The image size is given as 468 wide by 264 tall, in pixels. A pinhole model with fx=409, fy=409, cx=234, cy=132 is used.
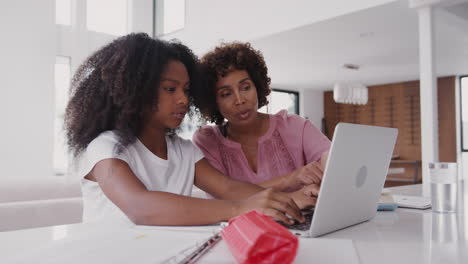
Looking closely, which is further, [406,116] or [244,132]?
[406,116]

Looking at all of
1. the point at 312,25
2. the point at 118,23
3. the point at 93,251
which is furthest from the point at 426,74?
the point at 118,23

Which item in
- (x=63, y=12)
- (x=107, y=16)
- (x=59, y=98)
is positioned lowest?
(x=59, y=98)

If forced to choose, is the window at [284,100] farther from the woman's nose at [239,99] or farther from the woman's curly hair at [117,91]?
the woman's curly hair at [117,91]

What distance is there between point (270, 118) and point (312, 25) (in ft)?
9.59

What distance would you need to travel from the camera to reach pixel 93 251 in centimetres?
60

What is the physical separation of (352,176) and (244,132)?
824 millimetres

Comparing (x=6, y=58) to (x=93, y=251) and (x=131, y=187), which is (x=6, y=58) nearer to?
(x=131, y=187)

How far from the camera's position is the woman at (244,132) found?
4.93ft

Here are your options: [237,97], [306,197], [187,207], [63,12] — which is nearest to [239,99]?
[237,97]

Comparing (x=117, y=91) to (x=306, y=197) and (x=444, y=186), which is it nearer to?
(x=306, y=197)

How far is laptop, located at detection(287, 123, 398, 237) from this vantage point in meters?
0.70

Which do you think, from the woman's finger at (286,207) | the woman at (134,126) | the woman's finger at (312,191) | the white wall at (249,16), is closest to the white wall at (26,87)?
the white wall at (249,16)

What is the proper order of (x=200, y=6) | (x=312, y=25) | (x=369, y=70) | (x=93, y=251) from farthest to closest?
(x=369, y=70) < (x=200, y=6) < (x=312, y=25) < (x=93, y=251)

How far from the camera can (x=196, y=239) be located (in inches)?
27.3
